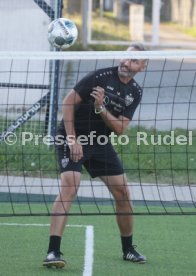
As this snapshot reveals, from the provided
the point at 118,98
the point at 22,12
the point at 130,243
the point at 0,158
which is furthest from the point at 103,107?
the point at 22,12

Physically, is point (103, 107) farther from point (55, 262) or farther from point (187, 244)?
point (187, 244)

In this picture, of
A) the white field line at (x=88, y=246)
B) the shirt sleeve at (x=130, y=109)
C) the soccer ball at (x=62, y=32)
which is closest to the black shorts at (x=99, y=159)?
the shirt sleeve at (x=130, y=109)

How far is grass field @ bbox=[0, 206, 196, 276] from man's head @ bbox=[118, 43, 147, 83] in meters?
1.60

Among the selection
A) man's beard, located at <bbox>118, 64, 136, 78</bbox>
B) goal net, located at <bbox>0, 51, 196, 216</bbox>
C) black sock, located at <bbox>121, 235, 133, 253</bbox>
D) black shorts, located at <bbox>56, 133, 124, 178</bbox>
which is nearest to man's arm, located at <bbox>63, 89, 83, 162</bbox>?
black shorts, located at <bbox>56, 133, 124, 178</bbox>

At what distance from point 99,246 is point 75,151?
144cm

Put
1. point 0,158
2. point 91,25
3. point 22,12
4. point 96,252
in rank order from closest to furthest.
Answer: point 96,252
point 0,158
point 22,12
point 91,25

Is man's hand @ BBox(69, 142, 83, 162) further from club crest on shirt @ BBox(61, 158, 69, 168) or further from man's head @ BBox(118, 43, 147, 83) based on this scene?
man's head @ BBox(118, 43, 147, 83)

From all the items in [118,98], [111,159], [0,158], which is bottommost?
[0,158]

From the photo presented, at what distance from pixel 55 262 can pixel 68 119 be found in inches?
46.1

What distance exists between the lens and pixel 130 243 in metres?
8.80

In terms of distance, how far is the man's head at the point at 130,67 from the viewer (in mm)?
8344

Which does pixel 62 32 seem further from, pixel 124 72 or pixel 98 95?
pixel 98 95

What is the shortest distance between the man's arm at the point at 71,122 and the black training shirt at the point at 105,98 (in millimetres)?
60

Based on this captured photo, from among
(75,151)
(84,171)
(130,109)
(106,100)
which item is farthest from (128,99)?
(84,171)
